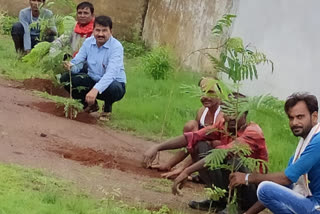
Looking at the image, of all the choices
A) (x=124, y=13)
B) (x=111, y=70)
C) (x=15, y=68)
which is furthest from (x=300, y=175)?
(x=124, y=13)

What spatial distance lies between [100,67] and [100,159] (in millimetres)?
2145

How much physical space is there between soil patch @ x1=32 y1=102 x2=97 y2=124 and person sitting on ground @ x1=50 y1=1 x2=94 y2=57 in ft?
2.33

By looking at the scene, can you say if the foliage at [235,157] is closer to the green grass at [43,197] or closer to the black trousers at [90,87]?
the green grass at [43,197]

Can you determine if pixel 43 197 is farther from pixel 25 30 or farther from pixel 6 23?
pixel 6 23

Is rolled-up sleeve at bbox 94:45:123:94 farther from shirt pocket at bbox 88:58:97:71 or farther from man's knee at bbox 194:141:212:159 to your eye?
man's knee at bbox 194:141:212:159

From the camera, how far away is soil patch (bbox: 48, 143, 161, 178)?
7.38m

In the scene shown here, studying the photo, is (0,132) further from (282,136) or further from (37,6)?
(37,6)

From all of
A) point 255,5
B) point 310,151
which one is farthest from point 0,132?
point 255,5

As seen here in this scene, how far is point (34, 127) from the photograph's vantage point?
827cm

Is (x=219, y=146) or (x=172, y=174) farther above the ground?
(x=219, y=146)

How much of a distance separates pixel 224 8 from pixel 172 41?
2.14 m

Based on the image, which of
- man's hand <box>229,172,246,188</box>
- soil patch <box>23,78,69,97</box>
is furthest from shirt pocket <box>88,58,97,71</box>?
man's hand <box>229,172,246,188</box>

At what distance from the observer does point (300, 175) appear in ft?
18.0

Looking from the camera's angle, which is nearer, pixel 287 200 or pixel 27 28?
pixel 287 200
